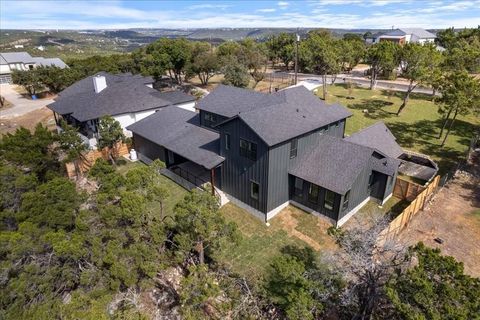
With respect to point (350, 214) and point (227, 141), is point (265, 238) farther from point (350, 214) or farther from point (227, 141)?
point (227, 141)

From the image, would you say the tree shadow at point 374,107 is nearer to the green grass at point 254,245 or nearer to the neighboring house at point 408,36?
the green grass at point 254,245

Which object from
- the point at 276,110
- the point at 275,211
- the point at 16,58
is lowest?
the point at 275,211

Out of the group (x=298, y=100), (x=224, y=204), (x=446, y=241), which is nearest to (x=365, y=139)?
(x=298, y=100)

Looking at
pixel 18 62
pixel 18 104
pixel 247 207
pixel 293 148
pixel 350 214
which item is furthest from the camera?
pixel 18 62

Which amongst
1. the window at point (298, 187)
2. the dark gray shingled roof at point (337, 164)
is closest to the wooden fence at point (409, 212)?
the dark gray shingled roof at point (337, 164)

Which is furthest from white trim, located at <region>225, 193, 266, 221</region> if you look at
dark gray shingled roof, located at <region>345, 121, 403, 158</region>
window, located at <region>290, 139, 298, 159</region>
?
dark gray shingled roof, located at <region>345, 121, 403, 158</region>

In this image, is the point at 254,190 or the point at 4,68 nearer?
the point at 254,190

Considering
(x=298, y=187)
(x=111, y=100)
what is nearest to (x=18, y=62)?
(x=111, y=100)
